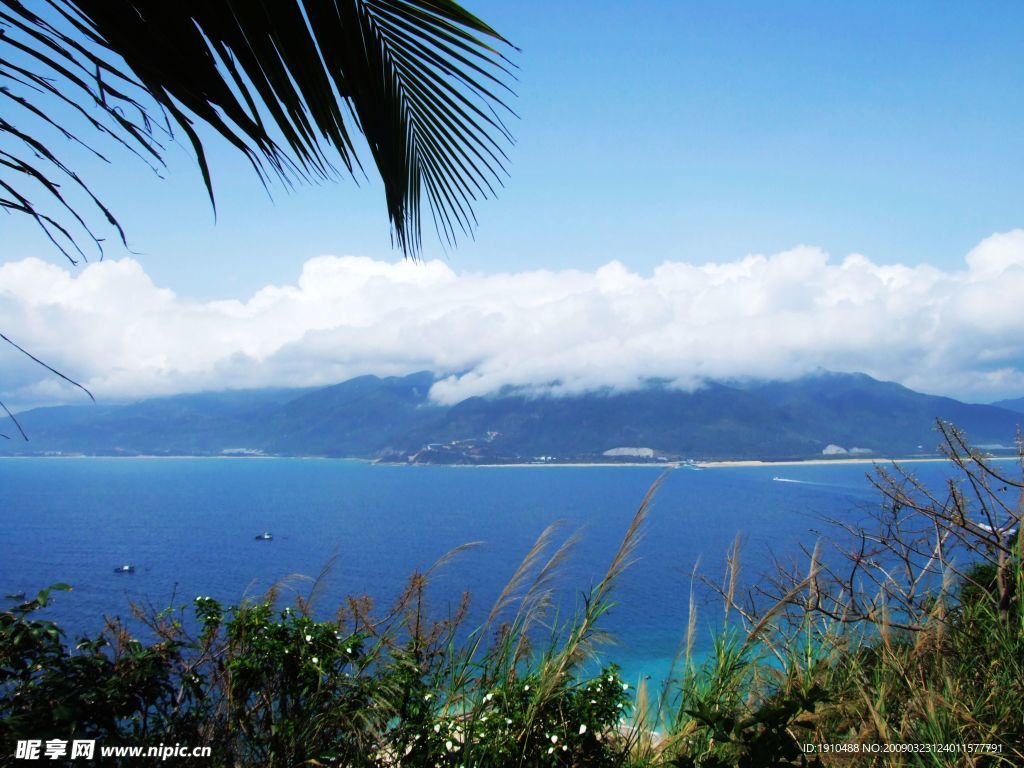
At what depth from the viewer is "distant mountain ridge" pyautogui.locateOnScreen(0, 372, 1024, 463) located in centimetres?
13125

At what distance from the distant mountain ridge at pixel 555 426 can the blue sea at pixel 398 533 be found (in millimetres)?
33389

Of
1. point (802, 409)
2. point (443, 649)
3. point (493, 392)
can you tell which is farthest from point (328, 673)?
point (493, 392)

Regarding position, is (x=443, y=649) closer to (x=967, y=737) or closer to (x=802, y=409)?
(x=967, y=737)

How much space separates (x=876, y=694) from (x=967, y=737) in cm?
26

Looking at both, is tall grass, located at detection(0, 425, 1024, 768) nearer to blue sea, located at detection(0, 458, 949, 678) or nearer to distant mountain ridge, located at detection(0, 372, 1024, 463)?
blue sea, located at detection(0, 458, 949, 678)

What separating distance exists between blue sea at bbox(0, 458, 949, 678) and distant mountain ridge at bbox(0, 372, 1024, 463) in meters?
33.4

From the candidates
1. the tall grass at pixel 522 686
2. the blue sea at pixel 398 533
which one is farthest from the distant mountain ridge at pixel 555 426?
the tall grass at pixel 522 686

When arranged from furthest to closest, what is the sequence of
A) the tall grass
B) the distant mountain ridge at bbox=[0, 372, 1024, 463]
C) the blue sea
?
the distant mountain ridge at bbox=[0, 372, 1024, 463] < the blue sea < the tall grass

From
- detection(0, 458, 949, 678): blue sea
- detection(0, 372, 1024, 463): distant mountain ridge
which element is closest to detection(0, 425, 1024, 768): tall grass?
detection(0, 458, 949, 678): blue sea

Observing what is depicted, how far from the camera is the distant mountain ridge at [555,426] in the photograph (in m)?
131

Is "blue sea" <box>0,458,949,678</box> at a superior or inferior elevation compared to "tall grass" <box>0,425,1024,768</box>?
inferior

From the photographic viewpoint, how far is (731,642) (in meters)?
2.22

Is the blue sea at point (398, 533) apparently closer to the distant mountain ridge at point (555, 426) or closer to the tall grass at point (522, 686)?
the tall grass at point (522, 686)

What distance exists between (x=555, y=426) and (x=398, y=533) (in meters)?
103
